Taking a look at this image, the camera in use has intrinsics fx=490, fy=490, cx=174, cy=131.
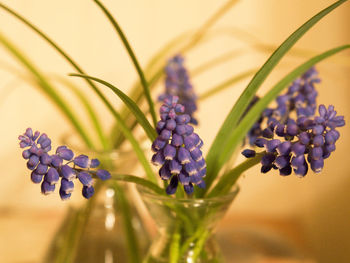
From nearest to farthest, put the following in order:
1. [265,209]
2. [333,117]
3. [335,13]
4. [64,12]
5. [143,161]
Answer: [333,117], [143,161], [335,13], [64,12], [265,209]

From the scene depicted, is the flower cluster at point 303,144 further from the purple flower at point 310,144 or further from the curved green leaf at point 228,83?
the curved green leaf at point 228,83

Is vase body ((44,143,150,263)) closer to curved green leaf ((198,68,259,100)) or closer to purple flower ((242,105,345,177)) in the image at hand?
curved green leaf ((198,68,259,100))

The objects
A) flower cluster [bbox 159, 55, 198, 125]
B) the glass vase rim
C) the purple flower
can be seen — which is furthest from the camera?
flower cluster [bbox 159, 55, 198, 125]

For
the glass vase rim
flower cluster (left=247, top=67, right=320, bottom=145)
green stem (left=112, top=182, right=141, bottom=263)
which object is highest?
flower cluster (left=247, top=67, right=320, bottom=145)

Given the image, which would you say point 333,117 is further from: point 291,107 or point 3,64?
point 3,64

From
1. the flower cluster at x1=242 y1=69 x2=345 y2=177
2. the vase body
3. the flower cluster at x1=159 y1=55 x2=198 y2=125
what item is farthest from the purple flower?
the vase body

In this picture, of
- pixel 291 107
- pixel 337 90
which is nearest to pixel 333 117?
pixel 291 107

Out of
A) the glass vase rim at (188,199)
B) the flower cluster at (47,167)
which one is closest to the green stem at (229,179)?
the glass vase rim at (188,199)

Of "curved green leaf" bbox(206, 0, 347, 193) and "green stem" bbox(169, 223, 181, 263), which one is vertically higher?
"curved green leaf" bbox(206, 0, 347, 193)
